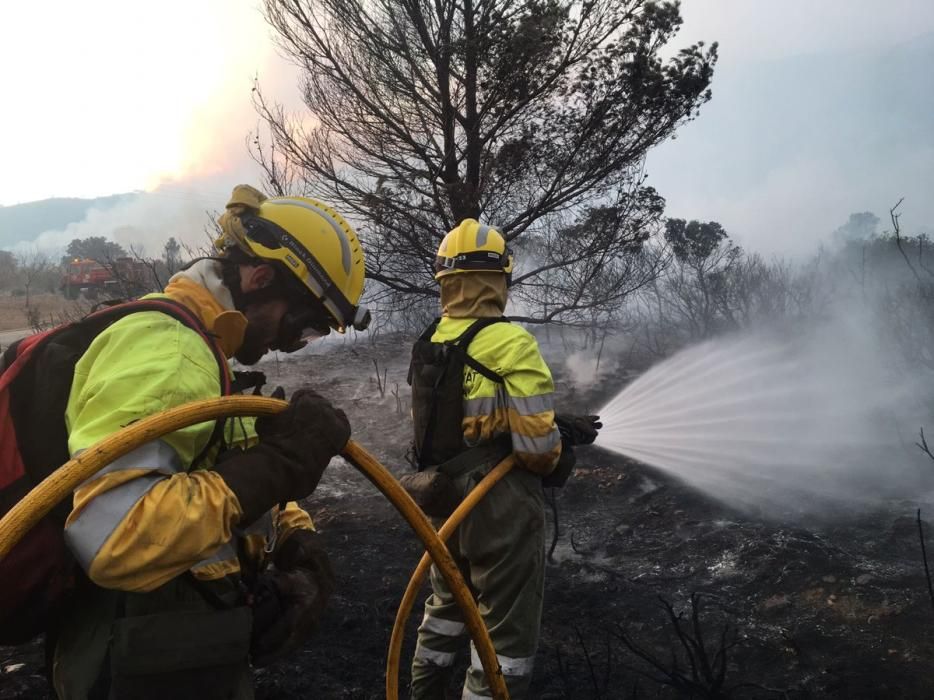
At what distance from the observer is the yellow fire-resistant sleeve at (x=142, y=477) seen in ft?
4.25

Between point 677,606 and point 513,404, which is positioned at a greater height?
point 513,404

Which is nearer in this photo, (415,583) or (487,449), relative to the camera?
(415,583)

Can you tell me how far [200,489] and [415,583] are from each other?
1.70m

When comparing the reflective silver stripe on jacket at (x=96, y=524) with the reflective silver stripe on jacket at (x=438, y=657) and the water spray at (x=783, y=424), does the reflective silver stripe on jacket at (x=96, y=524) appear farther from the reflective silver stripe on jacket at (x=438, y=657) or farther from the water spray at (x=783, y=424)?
the water spray at (x=783, y=424)

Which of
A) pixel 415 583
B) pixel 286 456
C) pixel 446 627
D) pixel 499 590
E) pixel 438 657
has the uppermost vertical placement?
pixel 286 456

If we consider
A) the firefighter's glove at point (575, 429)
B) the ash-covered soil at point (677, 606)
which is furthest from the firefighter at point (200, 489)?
the firefighter's glove at point (575, 429)

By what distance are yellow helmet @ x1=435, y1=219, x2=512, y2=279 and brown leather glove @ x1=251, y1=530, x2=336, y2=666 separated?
1.87 metres

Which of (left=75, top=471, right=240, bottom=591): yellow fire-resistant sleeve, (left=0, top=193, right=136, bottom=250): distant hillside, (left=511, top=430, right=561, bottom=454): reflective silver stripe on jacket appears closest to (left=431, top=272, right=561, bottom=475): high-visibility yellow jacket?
(left=511, top=430, right=561, bottom=454): reflective silver stripe on jacket

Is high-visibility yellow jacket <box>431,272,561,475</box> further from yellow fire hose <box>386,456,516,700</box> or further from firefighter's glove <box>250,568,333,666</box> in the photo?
firefighter's glove <box>250,568,333,666</box>

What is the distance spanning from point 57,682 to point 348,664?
8.46 feet

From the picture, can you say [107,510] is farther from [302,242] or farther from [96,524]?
[302,242]

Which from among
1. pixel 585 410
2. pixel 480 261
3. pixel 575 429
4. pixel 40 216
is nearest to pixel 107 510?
pixel 480 261

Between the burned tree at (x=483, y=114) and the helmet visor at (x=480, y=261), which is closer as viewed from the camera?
the helmet visor at (x=480, y=261)

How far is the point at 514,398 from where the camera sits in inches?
121
